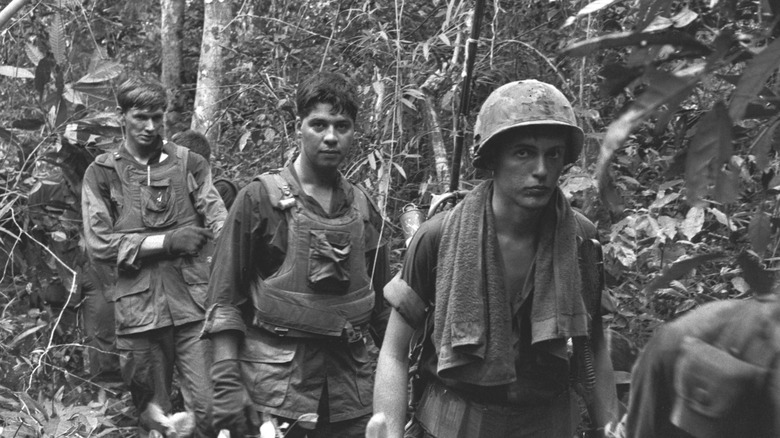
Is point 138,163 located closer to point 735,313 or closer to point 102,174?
point 102,174

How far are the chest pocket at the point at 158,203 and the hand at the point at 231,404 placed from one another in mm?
2399

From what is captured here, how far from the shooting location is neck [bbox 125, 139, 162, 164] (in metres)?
7.26

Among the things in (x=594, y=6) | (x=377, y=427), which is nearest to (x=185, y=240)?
(x=377, y=427)

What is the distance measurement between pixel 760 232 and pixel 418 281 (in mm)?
1092

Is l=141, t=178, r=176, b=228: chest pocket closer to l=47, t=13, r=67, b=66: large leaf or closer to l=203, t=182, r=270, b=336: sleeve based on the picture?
l=47, t=13, r=67, b=66: large leaf

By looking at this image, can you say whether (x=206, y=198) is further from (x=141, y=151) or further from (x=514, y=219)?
(x=514, y=219)

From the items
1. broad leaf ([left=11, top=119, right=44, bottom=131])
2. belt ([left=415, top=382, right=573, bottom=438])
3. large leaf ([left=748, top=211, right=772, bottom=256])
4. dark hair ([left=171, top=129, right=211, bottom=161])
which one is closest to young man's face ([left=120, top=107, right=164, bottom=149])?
broad leaf ([left=11, top=119, right=44, bottom=131])

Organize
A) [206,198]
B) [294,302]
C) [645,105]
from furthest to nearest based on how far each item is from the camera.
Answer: [206,198]
[294,302]
[645,105]

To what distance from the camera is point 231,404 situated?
15.5 feet

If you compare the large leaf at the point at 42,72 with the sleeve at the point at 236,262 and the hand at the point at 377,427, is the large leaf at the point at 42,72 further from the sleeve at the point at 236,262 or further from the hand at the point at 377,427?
the hand at the point at 377,427

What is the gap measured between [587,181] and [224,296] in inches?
76.5

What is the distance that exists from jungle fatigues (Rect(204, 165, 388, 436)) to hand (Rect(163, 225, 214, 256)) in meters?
1.87

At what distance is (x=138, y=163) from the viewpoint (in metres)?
7.21

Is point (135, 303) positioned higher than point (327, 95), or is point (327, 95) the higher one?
point (327, 95)
